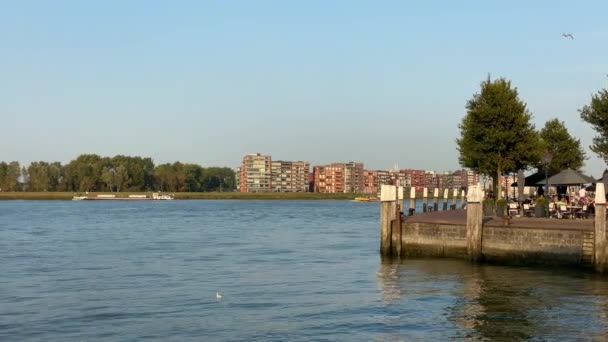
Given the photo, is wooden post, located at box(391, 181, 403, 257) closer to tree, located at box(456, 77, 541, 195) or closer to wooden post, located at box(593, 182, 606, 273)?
wooden post, located at box(593, 182, 606, 273)

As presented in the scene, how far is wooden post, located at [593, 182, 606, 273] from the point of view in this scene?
1099 inches

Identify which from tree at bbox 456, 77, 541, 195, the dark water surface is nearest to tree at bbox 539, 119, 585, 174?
tree at bbox 456, 77, 541, 195

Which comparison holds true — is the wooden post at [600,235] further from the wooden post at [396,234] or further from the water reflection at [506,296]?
the wooden post at [396,234]

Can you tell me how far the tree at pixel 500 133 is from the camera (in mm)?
59031

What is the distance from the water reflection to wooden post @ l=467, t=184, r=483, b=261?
24.3 inches

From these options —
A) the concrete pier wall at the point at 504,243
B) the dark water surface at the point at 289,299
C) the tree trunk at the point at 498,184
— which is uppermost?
the tree trunk at the point at 498,184

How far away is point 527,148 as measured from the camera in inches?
2328

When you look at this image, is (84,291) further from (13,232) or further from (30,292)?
(13,232)

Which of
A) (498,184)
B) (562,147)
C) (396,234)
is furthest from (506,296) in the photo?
(562,147)

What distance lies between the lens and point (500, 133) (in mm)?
58562

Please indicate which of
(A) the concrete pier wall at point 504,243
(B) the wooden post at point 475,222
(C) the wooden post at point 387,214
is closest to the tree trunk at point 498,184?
(C) the wooden post at point 387,214

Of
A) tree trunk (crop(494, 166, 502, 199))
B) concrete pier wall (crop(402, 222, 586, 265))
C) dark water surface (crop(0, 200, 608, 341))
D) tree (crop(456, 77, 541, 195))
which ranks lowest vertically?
dark water surface (crop(0, 200, 608, 341))

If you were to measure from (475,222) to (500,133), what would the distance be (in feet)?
89.3

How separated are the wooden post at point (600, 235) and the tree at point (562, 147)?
52334mm
